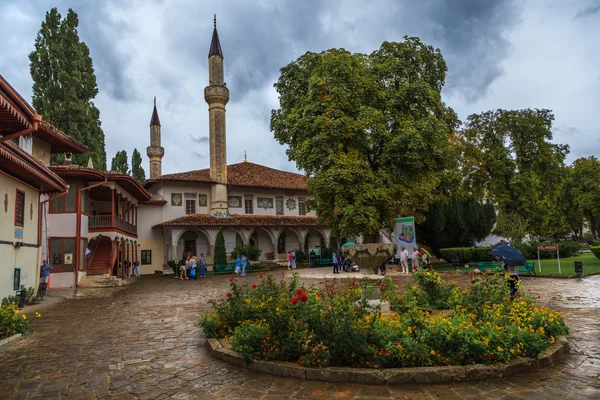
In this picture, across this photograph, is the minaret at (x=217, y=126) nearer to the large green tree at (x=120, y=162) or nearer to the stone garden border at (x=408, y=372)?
the large green tree at (x=120, y=162)

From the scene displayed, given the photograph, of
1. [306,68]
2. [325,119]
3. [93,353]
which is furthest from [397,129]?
[93,353]

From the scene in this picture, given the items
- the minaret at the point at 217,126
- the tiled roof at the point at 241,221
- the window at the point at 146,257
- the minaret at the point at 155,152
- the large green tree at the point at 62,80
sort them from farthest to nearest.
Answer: the minaret at the point at 155,152, the minaret at the point at 217,126, the window at the point at 146,257, the tiled roof at the point at 241,221, the large green tree at the point at 62,80

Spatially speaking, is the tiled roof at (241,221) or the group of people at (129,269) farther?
the tiled roof at (241,221)

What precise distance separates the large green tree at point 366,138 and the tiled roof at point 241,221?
10.8m

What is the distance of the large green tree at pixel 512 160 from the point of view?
92.6 ft

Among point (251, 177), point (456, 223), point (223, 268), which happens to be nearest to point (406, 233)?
point (456, 223)

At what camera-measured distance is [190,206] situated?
33.4 m

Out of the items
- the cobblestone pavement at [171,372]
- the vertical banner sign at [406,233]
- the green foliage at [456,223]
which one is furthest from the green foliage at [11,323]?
the green foliage at [456,223]

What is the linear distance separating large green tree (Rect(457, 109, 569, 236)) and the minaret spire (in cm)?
1776

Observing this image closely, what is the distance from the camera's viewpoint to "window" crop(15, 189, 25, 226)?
40.8 feet

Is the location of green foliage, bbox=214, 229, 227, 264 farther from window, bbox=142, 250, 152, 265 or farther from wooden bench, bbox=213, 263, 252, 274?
window, bbox=142, 250, 152, 265

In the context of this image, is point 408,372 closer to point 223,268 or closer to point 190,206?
point 223,268

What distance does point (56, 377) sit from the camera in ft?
17.4

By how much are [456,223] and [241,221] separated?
1584 centimetres
